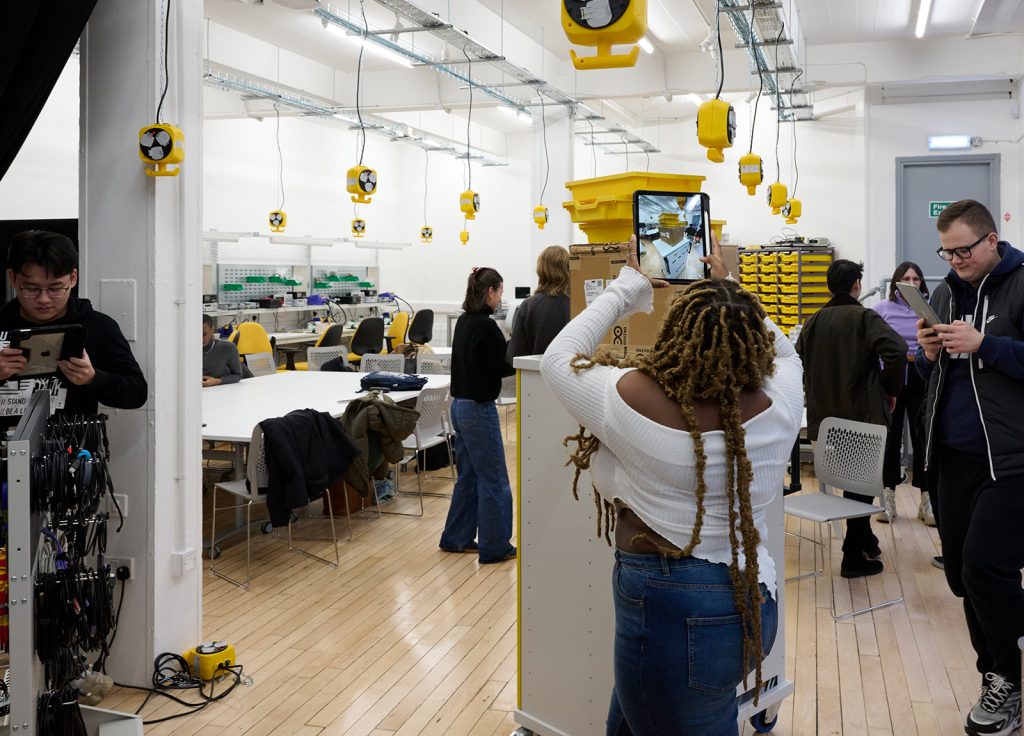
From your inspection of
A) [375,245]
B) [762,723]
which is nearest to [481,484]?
[762,723]

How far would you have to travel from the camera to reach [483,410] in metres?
4.94

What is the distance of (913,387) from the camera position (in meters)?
5.57

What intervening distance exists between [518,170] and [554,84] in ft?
18.8

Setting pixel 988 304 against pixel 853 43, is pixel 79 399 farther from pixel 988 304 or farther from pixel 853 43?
pixel 853 43

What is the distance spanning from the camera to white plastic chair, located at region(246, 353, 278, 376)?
8.06 m

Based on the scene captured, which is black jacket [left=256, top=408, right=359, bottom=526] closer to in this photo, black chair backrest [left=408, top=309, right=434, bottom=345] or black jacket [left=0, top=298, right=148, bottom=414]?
black jacket [left=0, top=298, right=148, bottom=414]

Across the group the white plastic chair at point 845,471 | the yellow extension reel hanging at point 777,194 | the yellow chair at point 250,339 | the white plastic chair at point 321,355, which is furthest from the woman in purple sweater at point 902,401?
the yellow chair at point 250,339

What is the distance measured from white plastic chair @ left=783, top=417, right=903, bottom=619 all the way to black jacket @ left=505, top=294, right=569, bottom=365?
140 centimetres

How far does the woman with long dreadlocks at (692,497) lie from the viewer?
70.4 inches

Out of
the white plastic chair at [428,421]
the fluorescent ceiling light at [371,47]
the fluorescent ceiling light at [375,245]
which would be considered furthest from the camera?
the fluorescent ceiling light at [375,245]

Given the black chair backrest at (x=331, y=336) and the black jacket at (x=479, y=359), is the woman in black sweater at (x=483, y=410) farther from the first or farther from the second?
the black chair backrest at (x=331, y=336)

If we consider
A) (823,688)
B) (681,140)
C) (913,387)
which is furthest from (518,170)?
(823,688)

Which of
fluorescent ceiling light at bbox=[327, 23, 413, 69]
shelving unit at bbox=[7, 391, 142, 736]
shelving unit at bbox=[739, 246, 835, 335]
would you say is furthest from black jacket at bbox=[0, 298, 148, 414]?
shelving unit at bbox=[739, 246, 835, 335]

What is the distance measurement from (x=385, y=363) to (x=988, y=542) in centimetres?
576
